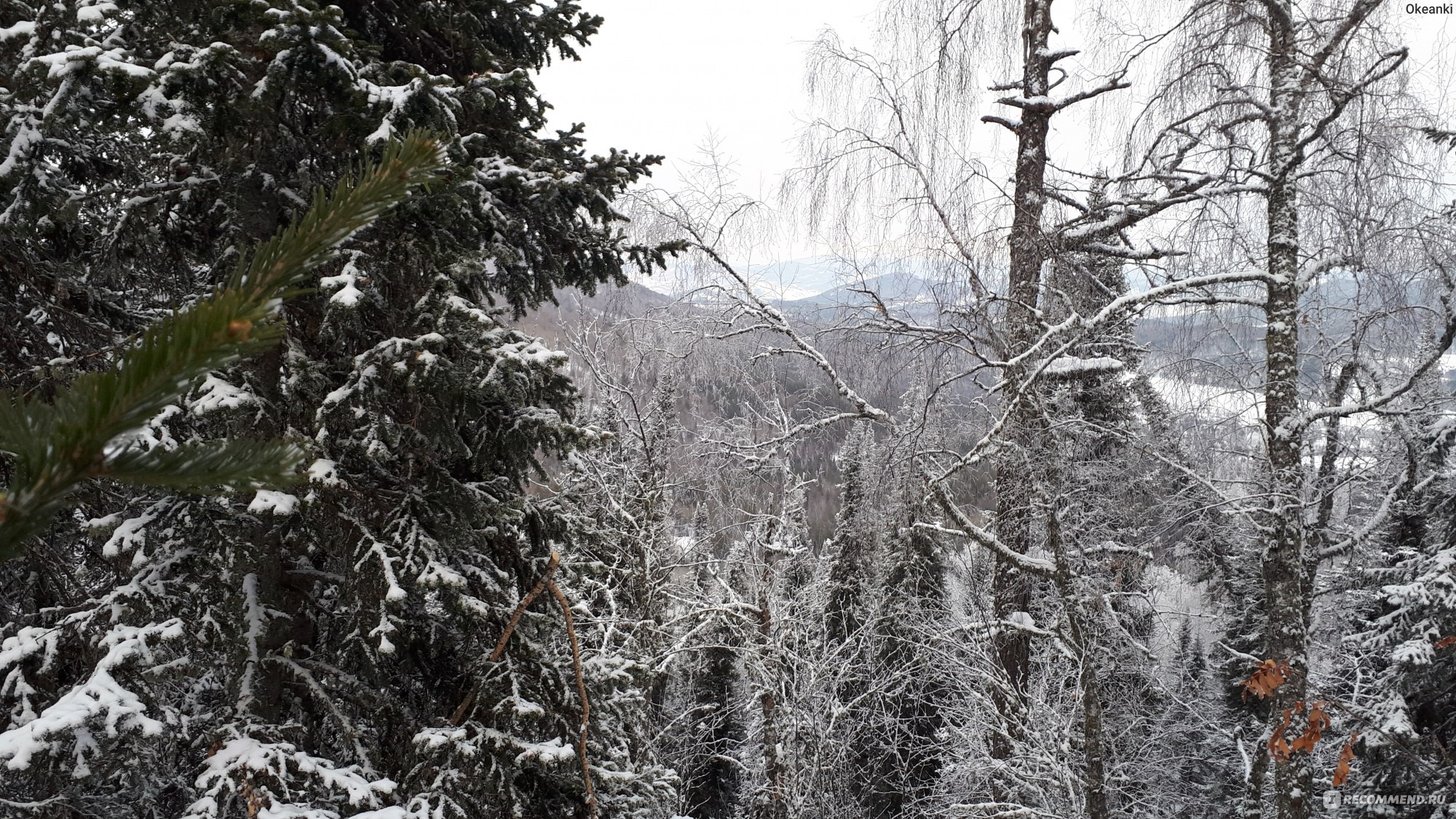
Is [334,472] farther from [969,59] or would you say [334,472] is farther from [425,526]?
[969,59]

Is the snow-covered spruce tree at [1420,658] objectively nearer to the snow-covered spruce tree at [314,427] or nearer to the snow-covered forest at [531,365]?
the snow-covered forest at [531,365]

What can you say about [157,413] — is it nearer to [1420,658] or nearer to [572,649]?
[572,649]

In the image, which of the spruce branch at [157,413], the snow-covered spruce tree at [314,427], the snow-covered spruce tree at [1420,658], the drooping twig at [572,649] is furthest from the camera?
the snow-covered spruce tree at [1420,658]

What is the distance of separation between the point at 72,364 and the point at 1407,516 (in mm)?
16557

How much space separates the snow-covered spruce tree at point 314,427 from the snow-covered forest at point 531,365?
1.1 inches

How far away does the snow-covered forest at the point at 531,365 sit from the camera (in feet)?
9.45

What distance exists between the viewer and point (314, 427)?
137 inches

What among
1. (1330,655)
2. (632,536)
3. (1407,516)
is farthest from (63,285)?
(1407,516)

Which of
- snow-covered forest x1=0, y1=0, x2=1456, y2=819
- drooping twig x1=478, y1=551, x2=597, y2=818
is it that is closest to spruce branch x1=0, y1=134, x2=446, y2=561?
snow-covered forest x1=0, y1=0, x2=1456, y2=819

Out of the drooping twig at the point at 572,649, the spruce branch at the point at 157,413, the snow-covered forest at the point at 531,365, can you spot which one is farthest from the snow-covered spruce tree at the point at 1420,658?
the spruce branch at the point at 157,413

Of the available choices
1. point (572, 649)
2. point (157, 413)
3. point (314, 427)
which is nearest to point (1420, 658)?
point (572, 649)

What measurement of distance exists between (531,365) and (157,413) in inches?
114

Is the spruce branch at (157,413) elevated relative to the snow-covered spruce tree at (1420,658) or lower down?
elevated

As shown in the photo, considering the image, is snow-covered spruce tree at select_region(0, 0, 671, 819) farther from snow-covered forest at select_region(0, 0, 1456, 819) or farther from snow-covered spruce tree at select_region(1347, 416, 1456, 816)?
snow-covered spruce tree at select_region(1347, 416, 1456, 816)
